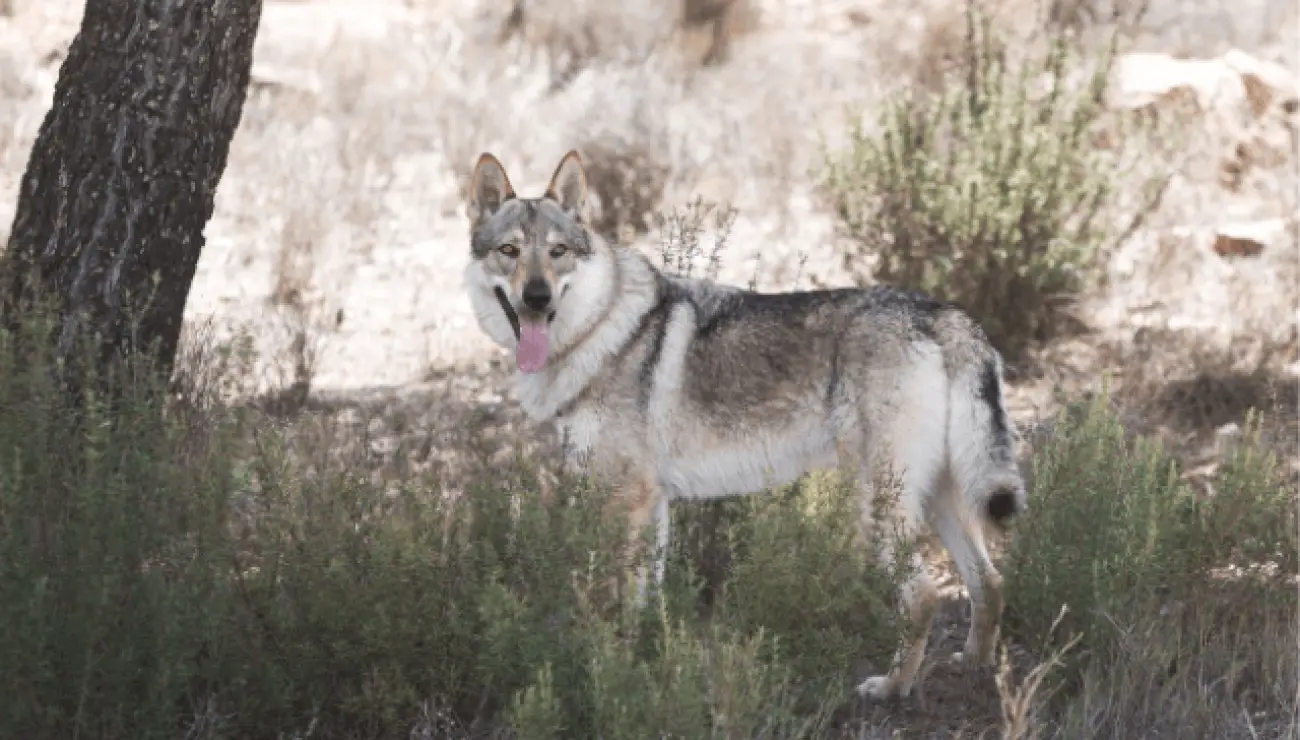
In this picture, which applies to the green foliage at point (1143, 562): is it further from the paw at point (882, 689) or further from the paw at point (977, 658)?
the paw at point (882, 689)

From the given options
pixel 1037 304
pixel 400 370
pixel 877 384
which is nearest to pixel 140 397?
pixel 877 384

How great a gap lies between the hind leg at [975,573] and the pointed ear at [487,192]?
1.61 m

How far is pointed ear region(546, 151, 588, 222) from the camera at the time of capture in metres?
4.89

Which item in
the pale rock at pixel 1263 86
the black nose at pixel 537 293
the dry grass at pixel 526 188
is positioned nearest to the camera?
the dry grass at pixel 526 188

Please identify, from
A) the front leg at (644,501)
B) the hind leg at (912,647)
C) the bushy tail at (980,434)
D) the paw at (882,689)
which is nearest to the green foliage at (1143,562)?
the bushy tail at (980,434)

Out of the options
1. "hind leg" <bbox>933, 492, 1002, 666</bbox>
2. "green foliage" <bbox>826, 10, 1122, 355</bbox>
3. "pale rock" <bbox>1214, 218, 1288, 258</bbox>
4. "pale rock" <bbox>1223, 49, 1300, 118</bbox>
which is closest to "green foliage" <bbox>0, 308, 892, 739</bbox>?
"hind leg" <bbox>933, 492, 1002, 666</bbox>

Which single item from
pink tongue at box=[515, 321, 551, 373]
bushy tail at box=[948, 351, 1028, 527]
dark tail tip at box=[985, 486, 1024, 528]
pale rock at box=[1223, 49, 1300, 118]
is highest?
pale rock at box=[1223, 49, 1300, 118]

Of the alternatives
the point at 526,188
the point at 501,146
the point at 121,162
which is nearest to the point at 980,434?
the point at 121,162

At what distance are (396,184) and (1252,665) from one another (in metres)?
7.40

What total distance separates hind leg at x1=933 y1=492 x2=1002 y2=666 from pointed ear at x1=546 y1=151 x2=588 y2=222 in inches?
55.8

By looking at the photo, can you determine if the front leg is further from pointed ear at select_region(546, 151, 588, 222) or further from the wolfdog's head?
pointed ear at select_region(546, 151, 588, 222)

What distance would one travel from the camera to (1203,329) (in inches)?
312

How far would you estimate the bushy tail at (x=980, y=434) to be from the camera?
177 inches

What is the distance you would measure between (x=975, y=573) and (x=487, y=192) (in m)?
1.86
